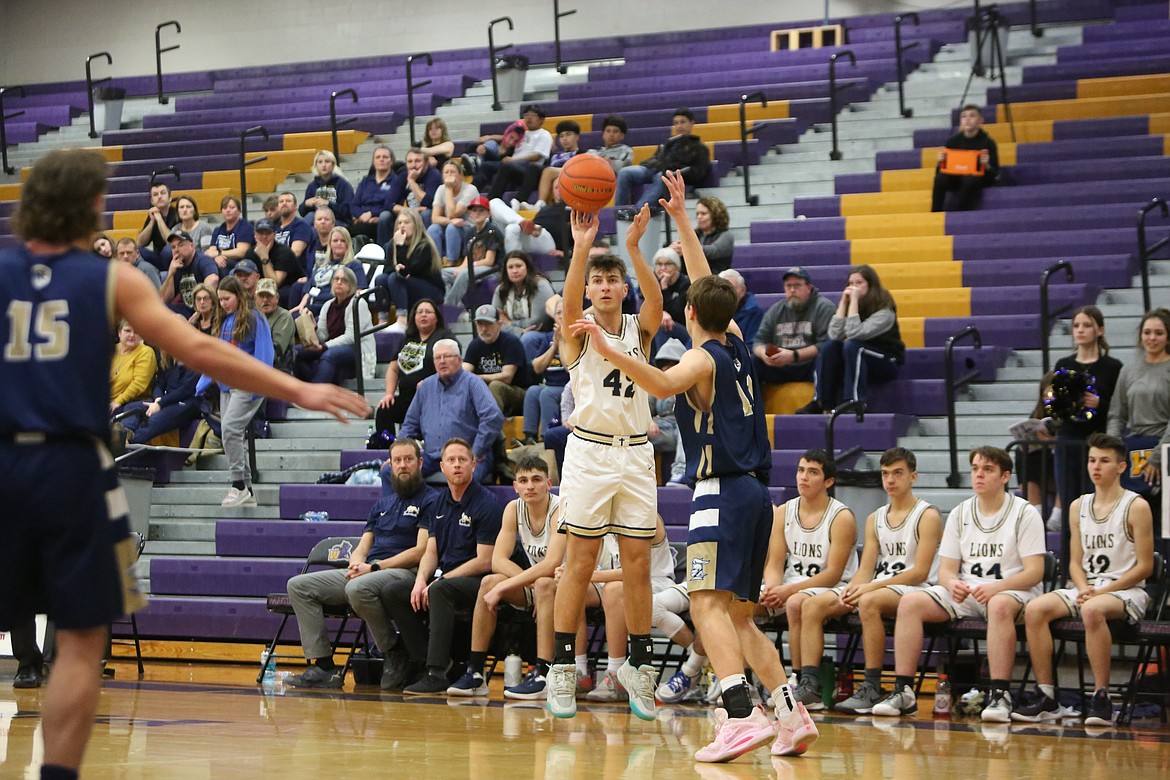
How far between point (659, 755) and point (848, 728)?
175 cm

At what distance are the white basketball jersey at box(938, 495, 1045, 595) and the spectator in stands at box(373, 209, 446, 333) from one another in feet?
18.7

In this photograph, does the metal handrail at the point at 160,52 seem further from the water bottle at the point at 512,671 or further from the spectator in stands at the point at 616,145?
the water bottle at the point at 512,671

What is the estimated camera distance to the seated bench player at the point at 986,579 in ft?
26.0

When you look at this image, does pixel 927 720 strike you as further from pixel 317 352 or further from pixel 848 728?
pixel 317 352

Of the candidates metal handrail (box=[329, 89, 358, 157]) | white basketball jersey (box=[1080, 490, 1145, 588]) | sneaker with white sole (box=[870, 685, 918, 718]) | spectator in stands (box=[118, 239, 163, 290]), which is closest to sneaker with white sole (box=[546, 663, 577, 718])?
sneaker with white sole (box=[870, 685, 918, 718])


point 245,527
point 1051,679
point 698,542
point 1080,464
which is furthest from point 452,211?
point 698,542

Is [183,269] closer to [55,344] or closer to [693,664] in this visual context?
[693,664]

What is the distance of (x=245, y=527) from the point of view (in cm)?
1150

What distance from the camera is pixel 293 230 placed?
14656 mm

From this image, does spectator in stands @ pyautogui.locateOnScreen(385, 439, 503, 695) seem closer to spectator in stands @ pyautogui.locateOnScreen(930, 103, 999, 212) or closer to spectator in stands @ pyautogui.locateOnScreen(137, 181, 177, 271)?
spectator in stands @ pyautogui.locateOnScreen(930, 103, 999, 212)

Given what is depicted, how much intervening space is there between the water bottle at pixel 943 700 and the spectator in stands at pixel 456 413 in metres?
3.49

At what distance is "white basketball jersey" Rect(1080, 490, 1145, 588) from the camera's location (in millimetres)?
8062

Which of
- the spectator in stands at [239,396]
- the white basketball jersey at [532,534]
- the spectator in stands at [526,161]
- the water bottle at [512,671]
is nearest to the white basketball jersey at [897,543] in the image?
the white basketball jersey at [532,534]

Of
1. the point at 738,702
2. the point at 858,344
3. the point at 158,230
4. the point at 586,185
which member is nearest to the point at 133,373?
the point at 158,230
